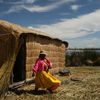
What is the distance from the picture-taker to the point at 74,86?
13398mm

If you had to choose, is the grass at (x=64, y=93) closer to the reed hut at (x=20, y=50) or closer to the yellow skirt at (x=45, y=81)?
the yellow skirt at (x=45, y=81)

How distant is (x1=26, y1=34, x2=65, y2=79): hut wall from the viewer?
1357 cm

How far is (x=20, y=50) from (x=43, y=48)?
2410mm

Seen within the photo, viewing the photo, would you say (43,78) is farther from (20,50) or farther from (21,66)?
(20,50)

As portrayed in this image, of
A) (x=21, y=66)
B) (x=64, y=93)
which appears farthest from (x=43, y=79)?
(x=21, y=66)

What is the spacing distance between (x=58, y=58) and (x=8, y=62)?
8.08 m

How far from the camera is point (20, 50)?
13375 millimetres

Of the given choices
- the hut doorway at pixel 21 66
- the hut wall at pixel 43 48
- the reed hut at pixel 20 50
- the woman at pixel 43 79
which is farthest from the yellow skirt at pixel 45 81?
the hut wall at pixel 43 48

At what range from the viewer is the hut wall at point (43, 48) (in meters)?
13.6

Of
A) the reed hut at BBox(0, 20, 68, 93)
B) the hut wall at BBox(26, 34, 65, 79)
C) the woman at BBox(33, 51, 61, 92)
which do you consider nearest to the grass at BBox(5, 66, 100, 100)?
the woman at BBox(33, 51, 61, 92)

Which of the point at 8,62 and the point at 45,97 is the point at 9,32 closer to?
the point at 8,62

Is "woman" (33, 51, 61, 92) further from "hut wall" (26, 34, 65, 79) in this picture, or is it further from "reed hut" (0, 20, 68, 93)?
"hut wall" (26, 34, 65, 79)

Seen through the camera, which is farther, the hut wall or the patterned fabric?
the hut wall

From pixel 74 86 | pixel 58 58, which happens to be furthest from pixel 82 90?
pixel 58 58
